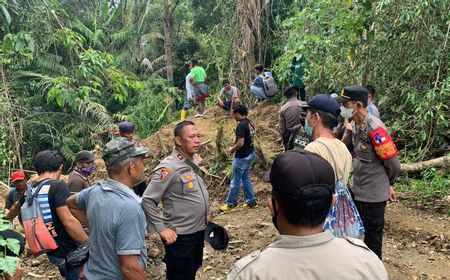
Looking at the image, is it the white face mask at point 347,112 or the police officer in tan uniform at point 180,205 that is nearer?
the police officer in tan uniform at point 180,205

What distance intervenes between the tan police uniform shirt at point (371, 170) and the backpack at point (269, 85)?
6582mm

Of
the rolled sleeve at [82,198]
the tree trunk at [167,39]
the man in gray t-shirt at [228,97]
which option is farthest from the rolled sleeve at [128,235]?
the tree trunk at [167,39]

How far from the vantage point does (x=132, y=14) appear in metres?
18.5

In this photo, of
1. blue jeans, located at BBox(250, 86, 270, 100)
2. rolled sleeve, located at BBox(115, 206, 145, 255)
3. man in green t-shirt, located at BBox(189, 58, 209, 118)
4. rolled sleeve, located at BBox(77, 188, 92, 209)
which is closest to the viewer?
rolled sleeve, located at BBox(115, 206, 145, 255)

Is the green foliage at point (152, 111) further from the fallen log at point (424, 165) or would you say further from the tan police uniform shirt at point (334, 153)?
the tan police uniform shirt at point (334, 153)

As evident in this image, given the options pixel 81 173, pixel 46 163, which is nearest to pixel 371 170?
pixel 46 163

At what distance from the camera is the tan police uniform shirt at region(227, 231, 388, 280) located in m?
1.25

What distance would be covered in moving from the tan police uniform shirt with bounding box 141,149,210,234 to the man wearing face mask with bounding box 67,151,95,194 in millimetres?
1379

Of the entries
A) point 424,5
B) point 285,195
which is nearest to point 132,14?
point 424,5

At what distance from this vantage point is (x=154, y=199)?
292cm

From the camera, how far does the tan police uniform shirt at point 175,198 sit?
2.92m

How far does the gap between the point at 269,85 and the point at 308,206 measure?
27.9ft

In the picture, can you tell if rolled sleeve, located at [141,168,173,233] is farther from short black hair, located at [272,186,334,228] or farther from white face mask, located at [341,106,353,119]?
short black hair, located at [272,186,334,228]

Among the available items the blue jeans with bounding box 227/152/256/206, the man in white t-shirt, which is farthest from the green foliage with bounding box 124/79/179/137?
the man in white t-shirt
